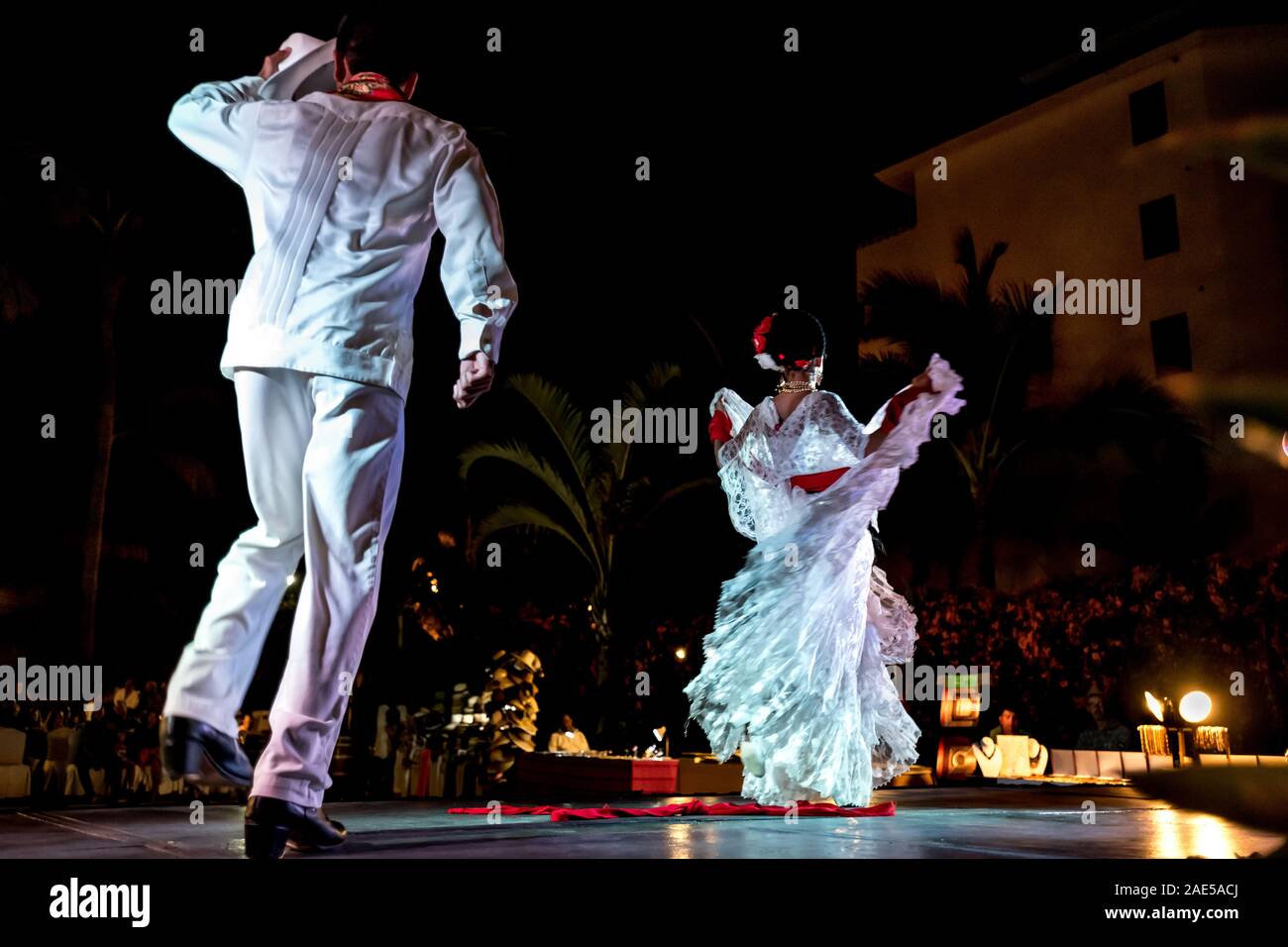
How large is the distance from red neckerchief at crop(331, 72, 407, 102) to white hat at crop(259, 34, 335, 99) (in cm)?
18

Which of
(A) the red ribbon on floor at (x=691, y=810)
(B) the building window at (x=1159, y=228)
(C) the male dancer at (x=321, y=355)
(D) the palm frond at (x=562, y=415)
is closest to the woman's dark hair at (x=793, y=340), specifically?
(A) the red ribbon on floor at (x=691, y=810)

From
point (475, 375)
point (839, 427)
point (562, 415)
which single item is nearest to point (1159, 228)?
point (562, 415)

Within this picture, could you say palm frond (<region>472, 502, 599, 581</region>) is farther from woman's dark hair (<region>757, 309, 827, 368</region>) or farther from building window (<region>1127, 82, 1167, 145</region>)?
building window (<region>1127, 82, 1167, 145</region>)

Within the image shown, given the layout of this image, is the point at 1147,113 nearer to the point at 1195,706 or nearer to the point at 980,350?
the point at 980,350

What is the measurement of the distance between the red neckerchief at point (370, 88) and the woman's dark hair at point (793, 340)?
91.5 inches

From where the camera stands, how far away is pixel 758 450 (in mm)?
5383

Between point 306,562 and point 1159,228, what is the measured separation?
1945 centimetres

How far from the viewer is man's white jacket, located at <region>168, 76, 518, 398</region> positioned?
3248 mm

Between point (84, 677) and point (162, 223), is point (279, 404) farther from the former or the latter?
point (84, 677)

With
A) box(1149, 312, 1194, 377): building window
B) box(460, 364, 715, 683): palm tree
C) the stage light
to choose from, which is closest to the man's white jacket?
A: the stage light

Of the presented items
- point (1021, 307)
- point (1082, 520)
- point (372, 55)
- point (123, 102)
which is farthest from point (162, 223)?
point (1082, 520)

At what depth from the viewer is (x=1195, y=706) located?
963cm

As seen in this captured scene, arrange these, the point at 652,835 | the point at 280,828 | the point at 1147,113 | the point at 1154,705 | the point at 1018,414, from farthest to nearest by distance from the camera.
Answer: the point at 1147,113
the point at 1018,414
the point at 1154,705
the point at 652,835
the point at 280,828

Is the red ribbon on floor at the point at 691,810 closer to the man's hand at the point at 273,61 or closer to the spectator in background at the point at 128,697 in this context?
the man's hand at the point at 273,61
